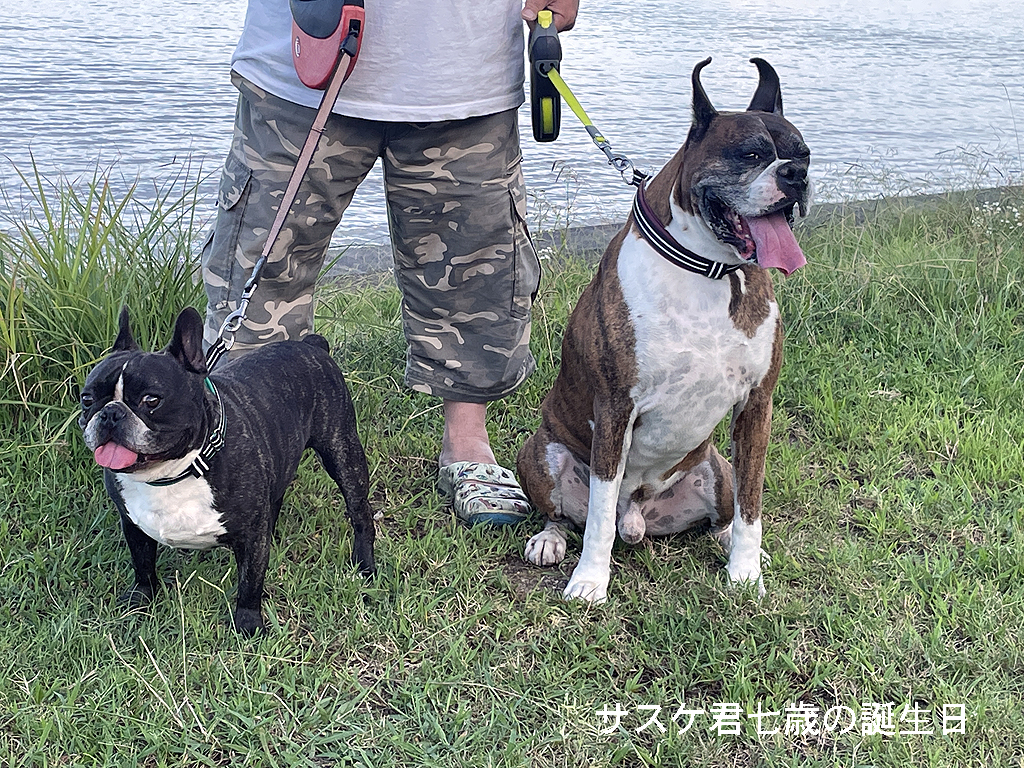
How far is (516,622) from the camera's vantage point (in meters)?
2.79

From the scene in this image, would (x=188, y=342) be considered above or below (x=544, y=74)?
below

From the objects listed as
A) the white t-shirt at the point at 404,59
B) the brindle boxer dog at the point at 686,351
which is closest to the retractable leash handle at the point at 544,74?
the white t-shirt at the point at 404,59

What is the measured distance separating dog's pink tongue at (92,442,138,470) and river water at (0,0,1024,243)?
256 cm

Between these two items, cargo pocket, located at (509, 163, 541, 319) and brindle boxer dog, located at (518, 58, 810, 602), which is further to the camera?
cargo pocket, located at (509, 163, 541, 319)

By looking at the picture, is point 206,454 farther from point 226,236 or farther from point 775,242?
point 775,242

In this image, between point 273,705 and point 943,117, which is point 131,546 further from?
point 943,117

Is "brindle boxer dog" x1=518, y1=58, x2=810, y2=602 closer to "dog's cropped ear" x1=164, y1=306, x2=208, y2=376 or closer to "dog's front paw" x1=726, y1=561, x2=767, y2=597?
"dog's front paw" x1=726, y1=561, x2=767, y2=597

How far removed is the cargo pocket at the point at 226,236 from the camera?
3.02 meters

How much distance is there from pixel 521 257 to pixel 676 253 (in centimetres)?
92

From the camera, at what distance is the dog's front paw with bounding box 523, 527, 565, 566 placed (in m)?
3.09

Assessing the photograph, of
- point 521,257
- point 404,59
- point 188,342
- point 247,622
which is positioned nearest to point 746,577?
point 521,257

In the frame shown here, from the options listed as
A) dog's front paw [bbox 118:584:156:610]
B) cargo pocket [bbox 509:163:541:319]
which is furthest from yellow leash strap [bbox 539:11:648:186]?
dog's front paw [bbox 118:584:156:610]

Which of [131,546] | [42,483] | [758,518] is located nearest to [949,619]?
[758,518]

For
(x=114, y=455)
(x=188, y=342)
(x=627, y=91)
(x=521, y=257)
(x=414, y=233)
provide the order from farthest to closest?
(x=627, y=91), (x=521, y=257), (x=414, y=233), (x=188, y=342), (x=114, y=455)
